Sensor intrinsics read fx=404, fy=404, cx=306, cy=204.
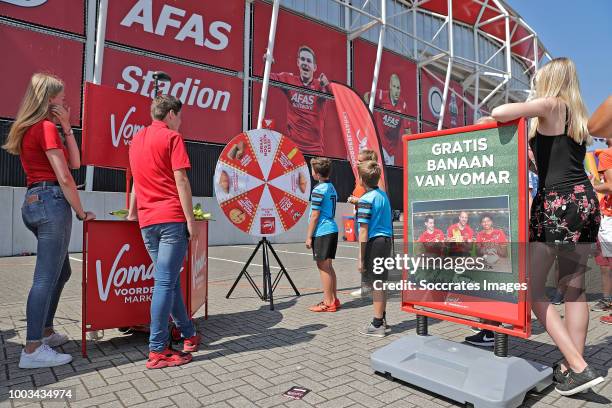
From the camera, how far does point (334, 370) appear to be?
Result: 3.00m

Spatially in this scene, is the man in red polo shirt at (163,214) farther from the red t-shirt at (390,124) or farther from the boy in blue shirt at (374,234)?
the red t-shirt at (390,124)

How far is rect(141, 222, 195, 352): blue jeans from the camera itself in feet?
9.88

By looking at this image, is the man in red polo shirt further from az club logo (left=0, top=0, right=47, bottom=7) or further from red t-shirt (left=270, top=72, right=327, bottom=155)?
red t-shirt (left=270, top=72, right=327, bottom=155)

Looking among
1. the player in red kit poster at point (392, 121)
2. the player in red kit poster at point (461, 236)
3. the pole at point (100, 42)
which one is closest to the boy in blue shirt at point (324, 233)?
the player in red kit poster at point (461, 236)

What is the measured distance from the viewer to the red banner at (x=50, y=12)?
36.4 ft

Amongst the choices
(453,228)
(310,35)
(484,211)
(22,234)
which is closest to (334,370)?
A: (453,228)

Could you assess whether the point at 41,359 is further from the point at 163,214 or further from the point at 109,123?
the point at 109,123

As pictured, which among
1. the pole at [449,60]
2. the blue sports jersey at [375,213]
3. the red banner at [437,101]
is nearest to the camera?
the blue sports jersey at [375,213]

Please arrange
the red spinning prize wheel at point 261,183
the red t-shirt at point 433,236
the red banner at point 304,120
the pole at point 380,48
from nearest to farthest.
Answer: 1. the red t-shirt at point 433,236
2. the red spinning prize wheel at point 261,183
3. the red banner at point 304,120
4. the pole at point 380,48

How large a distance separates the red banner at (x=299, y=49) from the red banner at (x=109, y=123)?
Answer: 12872mm

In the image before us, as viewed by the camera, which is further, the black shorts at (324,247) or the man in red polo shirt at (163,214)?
the black shorts at (324,247)

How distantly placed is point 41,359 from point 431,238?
303 centimetres

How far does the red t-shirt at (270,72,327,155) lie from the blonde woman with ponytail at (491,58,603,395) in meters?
14.3

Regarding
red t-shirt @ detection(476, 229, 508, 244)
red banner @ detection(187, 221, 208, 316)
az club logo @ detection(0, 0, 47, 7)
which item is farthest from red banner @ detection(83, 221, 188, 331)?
az club logo @ detection(0, 0, 47, 7)
